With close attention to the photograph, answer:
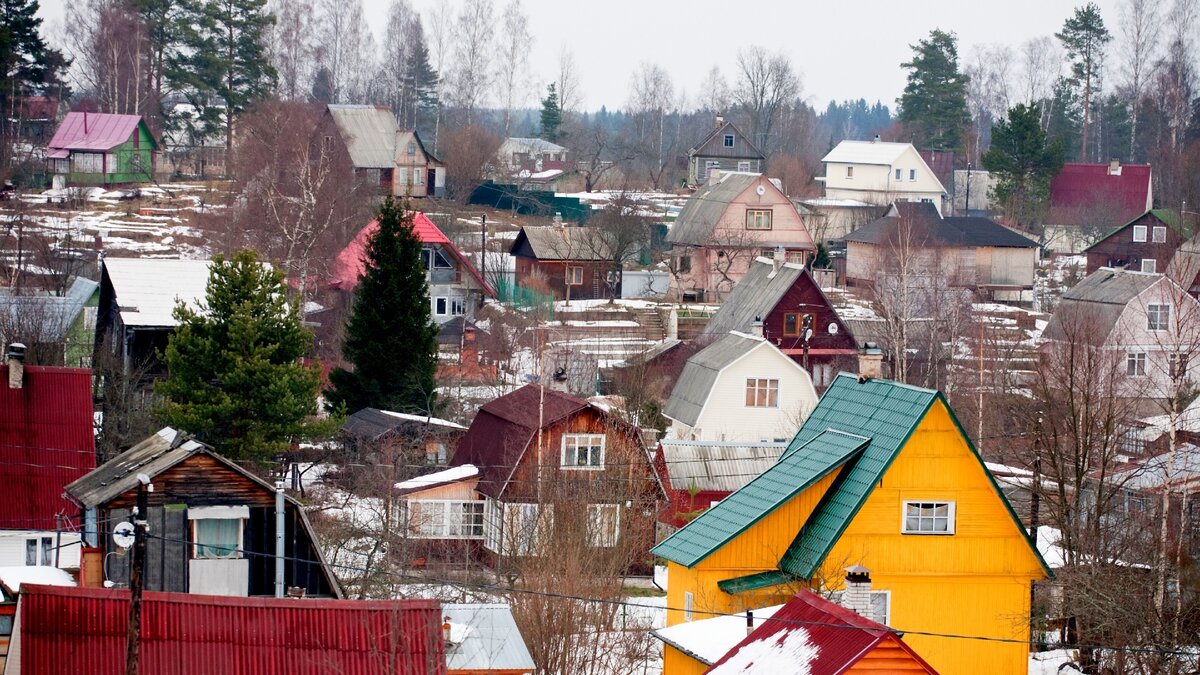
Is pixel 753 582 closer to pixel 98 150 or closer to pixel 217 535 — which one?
pixel 217 535

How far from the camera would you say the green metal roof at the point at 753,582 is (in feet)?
72.6

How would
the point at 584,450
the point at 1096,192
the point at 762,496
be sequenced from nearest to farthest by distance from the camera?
the point at 762,496 < the point at 584,450 < the point at 1096,192

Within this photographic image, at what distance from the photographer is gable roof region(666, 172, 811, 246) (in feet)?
199

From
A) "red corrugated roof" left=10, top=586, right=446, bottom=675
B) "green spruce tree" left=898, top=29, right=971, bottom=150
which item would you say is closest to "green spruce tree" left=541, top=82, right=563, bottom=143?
"green spruce tree" left=898, top=29, right=971, bottom=150

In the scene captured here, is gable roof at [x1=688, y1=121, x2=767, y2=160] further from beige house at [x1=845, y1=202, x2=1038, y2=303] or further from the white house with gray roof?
the white house with gray roof

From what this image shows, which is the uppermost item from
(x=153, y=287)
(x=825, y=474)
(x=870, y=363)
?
(x=153, y=287)

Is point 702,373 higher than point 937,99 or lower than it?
lower

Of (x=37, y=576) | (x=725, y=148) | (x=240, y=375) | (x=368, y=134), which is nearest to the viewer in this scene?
(x=37, y=576)

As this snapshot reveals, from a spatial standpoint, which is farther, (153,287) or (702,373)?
(702,373)

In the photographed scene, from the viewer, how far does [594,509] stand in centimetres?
2669

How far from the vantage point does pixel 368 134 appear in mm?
72000

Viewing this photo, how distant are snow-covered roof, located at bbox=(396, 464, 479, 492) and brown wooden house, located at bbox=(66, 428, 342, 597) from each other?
9776mm

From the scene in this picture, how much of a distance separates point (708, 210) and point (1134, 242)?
1733 centimetres

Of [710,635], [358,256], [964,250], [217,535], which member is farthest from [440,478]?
[964,250]
